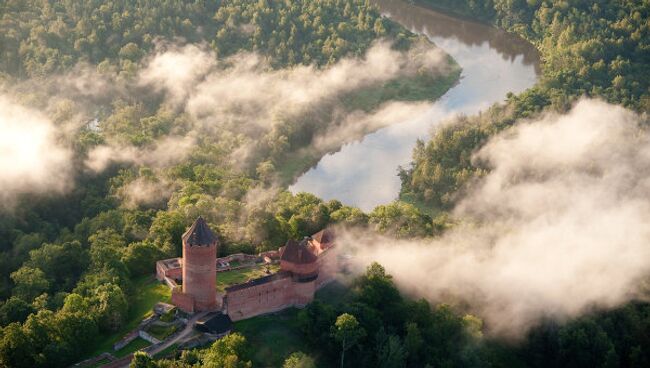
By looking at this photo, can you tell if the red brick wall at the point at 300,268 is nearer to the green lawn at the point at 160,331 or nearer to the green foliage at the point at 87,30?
the green lawn at the point at 160,331

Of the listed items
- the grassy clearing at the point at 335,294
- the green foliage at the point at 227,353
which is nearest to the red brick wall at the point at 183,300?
the green foliage at the point at 227,353

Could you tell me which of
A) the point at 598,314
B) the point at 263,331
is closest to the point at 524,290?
the point at 598,314

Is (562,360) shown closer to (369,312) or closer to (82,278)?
(369,312)

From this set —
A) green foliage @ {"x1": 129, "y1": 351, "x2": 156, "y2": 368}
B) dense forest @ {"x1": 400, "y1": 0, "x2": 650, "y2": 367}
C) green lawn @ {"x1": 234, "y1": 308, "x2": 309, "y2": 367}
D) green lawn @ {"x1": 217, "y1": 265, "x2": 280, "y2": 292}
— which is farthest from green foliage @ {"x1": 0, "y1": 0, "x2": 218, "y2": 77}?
green foliage @ {"x1": 129, "y1": 351, "x2": 156, "y2": 368}

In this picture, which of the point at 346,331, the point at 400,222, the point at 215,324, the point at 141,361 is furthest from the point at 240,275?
→ the point at 400,222

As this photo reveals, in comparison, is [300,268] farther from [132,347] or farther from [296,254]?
[132,347]

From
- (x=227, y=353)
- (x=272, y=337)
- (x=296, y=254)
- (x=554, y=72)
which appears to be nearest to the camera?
(x=227, y=353)
